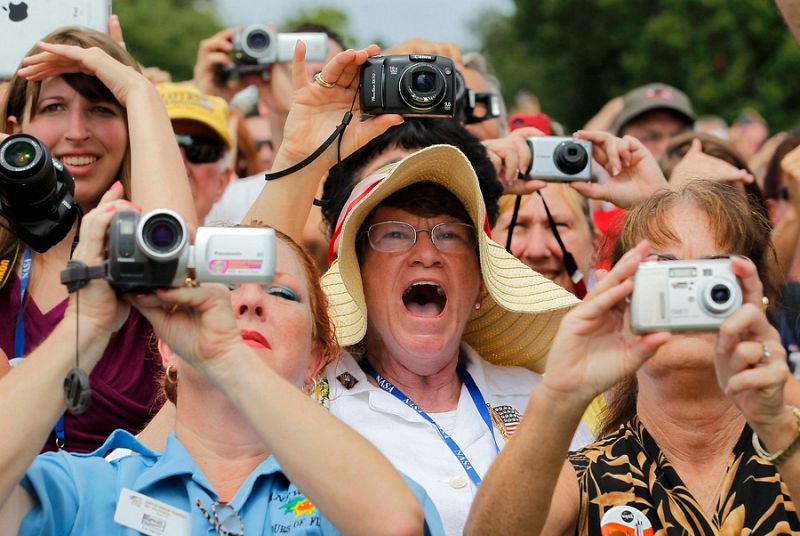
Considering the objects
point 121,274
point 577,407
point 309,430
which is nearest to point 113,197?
point 121,274

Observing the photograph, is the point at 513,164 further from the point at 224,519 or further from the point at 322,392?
the point at 224,519

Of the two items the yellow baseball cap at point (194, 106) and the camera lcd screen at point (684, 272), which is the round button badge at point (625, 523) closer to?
the camera lcd screen at point (684, 272)

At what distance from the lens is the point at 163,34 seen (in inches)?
1797

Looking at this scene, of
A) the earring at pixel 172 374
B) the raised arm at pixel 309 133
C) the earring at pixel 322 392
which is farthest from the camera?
the raised arm at pixel 309 133

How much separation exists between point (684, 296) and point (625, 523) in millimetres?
700

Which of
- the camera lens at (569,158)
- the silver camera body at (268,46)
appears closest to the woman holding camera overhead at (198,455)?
the camera lens at (569,158)

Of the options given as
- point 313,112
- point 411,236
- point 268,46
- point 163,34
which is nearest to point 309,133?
point 313,112

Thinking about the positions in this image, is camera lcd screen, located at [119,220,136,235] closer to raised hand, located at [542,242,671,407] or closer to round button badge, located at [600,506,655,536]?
raised hand, located at [542,242,671,407]

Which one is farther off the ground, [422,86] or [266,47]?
[266,47]

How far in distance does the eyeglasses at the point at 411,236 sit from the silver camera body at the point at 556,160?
1.88ft

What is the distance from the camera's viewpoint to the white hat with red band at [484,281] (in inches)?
168

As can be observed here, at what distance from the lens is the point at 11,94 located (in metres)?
4.53

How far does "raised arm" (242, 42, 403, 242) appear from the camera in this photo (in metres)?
4.42

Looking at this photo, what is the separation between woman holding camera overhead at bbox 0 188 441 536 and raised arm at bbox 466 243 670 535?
0.67 feet
